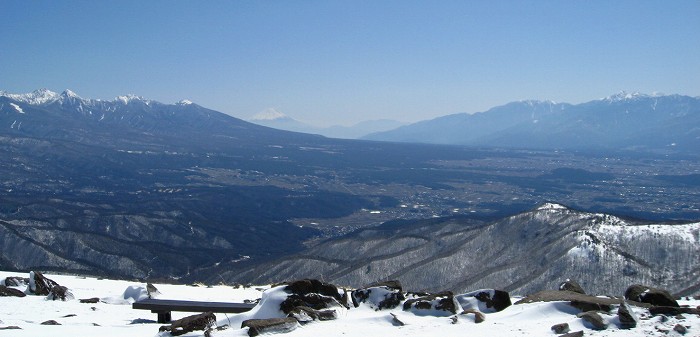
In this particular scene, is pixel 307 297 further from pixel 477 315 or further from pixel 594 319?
pixel 594 319

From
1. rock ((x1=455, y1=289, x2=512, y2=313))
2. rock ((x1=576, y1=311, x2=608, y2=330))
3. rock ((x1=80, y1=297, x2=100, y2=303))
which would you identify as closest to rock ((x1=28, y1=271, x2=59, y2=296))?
rock ((x1=80, y1=297, x2=100, y2=303))

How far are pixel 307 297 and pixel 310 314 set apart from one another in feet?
5.08

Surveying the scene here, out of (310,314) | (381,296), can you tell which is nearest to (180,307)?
(310,314)

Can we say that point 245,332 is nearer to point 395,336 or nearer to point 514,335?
point 395,336

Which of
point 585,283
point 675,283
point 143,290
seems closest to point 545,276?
point 585,283

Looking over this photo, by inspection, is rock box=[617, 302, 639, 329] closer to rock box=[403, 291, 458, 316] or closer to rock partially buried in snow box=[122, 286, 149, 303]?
rock box=[403, 291, 458, 316]

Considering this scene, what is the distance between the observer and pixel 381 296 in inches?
755

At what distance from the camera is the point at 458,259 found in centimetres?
8875

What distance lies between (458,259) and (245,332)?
76.0m

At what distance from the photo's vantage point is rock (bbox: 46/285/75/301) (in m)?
22.9

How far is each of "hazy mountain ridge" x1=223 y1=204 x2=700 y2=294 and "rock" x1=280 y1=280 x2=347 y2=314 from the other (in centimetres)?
5307

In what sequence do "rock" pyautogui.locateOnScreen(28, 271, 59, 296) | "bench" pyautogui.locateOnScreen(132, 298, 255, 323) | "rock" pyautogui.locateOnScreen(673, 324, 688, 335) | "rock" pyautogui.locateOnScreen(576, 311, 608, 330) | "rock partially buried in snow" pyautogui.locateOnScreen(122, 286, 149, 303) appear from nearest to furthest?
"rock" pyautogui.locateOnScreen(673, 324, 688, 335) < "rock" pyautogui.locateOnScreen(576, 311, 608, 330) < "bench" pyautogui.locateOnScreen(132, 298, 255, 323) < "rock partially buried in snow" pyautogui.locateOnScreen(122, 286, 149, 303) < "rock" pyautogui.locateOnScreen(28, 271, 59, 296)

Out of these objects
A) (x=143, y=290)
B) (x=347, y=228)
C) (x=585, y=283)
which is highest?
(x=143, y=290)

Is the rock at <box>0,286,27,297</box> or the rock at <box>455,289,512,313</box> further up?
the rock at <box>455,289,512,313</box>
